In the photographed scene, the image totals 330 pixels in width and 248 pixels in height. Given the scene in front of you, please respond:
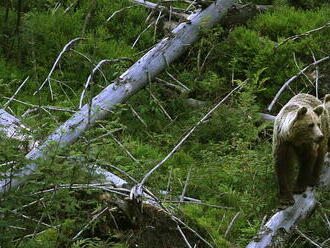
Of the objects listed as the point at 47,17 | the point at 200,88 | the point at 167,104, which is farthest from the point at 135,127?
the point at 47,17

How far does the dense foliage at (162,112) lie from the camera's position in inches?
203

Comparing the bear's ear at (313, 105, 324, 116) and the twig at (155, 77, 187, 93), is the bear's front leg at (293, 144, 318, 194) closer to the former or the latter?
the bear's ear at (313, 105, 324, 116)

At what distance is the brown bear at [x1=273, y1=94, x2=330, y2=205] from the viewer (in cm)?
548

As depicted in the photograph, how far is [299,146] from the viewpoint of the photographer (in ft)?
18.4

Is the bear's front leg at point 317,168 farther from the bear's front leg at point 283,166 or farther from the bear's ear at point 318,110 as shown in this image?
the bear's ear at point 318,110

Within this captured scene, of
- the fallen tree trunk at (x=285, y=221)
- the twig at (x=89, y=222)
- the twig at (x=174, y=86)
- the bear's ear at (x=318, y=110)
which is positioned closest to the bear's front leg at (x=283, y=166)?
the fallen tree trunk at (x=285, y=221)

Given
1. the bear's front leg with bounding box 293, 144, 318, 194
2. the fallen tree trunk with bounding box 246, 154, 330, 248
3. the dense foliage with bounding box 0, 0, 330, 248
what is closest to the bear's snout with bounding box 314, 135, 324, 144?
the bear's front leg with bounding box 293, 144, 318, 194

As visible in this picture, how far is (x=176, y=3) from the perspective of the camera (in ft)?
34.8

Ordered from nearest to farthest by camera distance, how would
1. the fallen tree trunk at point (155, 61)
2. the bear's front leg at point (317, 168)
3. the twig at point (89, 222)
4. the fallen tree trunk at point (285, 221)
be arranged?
the twig at point (89, 222), the fallen tree trunk at point (285, 221), the bear's front leg at point (317, 168), the fallen tree trunk at point (155, 61)

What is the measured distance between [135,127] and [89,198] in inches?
87.1

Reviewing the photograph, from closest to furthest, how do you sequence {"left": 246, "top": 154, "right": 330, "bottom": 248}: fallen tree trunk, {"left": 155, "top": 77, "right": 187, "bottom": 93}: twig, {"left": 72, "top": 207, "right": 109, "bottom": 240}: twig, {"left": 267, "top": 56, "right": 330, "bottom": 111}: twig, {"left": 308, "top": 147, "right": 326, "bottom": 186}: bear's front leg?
{"left": 72, "top": 207, "right": 109, "bottom": 240}: twig
{"left": 246, "top": 154, "right": 330, "bottom": 248}: fallen tree trunk
{"left": 308, "top": 147, "right": 326, "bottom": 186}: bear's front leg
{"left": 267, "top": 56, "right": 330, "bottom": 111}: twig
{"left": 155, "top": 77, "right": 187, "bottom": 93}: twig

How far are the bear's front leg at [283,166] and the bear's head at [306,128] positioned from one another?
0.46 ft

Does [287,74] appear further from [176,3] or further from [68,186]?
[68,186]

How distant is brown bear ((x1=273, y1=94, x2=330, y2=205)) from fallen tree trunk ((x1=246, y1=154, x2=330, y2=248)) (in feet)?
0.25
